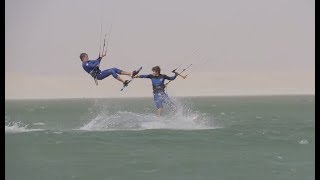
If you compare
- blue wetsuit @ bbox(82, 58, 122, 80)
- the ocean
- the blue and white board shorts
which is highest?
blue wetsuit @ bbox(82, 58, 122, 80)

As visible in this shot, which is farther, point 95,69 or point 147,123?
point 147,123

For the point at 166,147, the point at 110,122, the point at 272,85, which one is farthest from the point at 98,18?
the point at 166,147

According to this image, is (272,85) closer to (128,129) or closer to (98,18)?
(98,18)

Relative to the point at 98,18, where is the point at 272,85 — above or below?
below

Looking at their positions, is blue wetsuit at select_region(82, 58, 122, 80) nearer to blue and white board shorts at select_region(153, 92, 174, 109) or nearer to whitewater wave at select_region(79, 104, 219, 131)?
blue and white board shorts at select_region(153, 92, 174, 109)

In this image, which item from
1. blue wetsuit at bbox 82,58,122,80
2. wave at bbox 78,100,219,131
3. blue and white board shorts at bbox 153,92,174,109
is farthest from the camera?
wave at bbox 78,100,219,131

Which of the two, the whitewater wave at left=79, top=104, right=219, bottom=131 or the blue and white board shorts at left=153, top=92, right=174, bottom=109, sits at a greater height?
the blue and white board shorts at left=153, top=92, right=174, bottom=109

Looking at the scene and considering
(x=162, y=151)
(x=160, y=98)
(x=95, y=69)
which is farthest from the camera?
(x=160, y=98)

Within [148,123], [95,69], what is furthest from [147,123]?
[95,69]

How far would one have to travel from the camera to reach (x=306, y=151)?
78.4 feet

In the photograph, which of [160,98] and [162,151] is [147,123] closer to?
[160,98]

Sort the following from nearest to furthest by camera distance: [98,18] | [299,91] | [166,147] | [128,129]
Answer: [166,147] < [128,129] < [98,18] < [299,91]

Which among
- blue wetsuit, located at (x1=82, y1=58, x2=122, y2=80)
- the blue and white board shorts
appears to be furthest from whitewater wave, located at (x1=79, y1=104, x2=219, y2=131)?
blue wetsuit, located at (x1=82, y1=58, x2=122, y2=80)

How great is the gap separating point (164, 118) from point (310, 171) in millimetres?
15506
